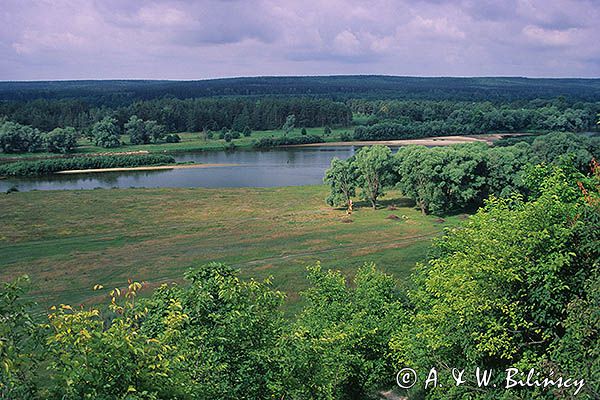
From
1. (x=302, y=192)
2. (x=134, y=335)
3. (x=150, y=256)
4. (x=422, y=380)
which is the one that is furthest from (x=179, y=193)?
(x=134, y=335)

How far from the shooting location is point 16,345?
8875mm

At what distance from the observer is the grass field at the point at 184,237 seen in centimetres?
4309

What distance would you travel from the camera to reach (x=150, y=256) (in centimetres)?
4784

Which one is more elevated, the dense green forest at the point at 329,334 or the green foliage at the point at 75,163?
the dense green forest at the point at 329,334

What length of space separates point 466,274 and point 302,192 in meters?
65.1

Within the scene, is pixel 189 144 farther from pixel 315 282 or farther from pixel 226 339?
pixel 226 339

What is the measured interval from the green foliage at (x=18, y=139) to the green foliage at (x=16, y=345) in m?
133

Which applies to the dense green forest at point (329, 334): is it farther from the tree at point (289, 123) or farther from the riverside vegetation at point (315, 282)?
the tree at point (289, 123)

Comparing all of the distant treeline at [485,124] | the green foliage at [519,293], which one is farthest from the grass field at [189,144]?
the green foliage at [519,293]

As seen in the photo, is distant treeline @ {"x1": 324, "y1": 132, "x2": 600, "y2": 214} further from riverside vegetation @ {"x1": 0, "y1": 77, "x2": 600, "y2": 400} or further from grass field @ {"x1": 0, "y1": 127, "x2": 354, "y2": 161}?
grass field @ {"x1": 0, "y1": 127, "x2": 354, "y2": 161}

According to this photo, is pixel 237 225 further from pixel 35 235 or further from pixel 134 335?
pixel 134 335

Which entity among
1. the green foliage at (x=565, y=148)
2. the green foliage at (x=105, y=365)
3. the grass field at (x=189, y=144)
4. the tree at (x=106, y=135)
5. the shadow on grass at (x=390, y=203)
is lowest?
the shadow on grass at (x=390, y=203)

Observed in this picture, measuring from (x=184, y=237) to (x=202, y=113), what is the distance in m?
129

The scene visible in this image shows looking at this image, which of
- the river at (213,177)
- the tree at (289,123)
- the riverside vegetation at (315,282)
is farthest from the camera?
the tree at (289,123)
